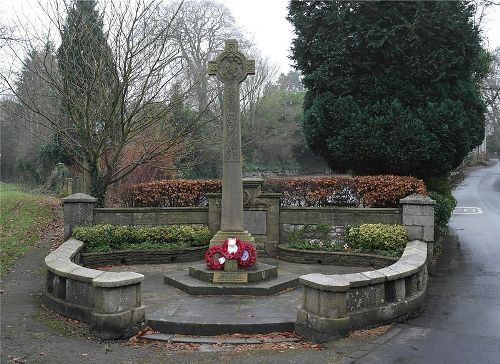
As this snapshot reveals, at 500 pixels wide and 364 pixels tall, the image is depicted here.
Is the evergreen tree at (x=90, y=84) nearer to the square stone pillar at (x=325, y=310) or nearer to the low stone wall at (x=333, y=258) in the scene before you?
the low stone wall at (x=333, y=258)

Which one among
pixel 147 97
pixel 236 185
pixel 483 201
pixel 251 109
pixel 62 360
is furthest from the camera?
pixel 251 109

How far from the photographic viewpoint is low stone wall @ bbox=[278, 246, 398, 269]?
10772 mm

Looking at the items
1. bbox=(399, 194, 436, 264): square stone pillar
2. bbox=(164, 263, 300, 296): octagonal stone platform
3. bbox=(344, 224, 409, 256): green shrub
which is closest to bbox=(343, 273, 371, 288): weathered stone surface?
bbox=(164, 263, 300, 296): octagonal stone platform

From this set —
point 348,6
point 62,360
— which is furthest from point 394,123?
point 62,360

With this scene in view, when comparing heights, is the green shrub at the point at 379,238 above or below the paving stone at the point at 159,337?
above

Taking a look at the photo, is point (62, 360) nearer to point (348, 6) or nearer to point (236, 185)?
point (236, 185)

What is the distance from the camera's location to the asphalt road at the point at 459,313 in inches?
230

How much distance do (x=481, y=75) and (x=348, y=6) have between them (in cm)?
683

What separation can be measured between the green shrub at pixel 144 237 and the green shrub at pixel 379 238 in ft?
12.3

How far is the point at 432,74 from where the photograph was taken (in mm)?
13312

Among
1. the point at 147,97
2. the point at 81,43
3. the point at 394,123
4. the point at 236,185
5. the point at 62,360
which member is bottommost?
the point at 62,360

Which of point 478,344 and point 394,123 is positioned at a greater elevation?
point 394,123

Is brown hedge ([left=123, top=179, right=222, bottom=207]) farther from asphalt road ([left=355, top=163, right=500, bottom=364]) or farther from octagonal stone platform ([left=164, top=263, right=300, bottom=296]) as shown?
asphalt road ([left=355, top=163, right=500, bottom=364])

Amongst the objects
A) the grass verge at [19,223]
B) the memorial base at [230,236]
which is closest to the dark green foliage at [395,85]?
the memorial base at [230,236]
